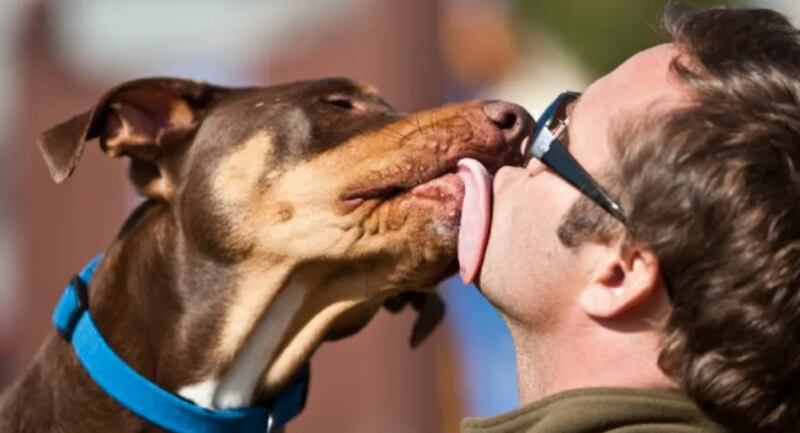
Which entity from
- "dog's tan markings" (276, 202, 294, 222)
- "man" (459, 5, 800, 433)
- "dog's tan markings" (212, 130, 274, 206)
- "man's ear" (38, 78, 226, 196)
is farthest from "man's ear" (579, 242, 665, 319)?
"man's ear" (38, 78, 226, 196)

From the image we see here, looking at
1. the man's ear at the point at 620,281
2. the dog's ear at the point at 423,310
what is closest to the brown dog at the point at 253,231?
the dog's ear at the point at 423,310

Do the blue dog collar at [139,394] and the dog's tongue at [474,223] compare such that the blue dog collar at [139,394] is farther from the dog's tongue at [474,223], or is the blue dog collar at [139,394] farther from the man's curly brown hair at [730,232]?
the man's curly brown hair at [730,232]

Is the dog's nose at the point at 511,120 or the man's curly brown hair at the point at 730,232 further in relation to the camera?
the dog's nose at the point at 511,120

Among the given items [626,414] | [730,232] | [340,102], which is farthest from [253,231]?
[730,232]

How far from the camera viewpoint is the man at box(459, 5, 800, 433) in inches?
130

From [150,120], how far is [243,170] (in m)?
0.44

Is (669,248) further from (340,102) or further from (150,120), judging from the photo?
(150,120)

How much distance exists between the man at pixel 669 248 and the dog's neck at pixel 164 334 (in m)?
1.23

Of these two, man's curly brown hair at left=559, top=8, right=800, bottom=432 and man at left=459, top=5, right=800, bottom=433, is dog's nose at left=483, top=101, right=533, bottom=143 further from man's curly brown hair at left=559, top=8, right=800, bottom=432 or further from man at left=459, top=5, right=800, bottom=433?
man's curly brown hair at left=559, top=8, right=800, bottom=432

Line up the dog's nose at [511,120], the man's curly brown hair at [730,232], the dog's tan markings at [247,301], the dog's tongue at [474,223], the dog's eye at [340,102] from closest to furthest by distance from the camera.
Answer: the man's curly brown hair at [730,232] < the dog's tongue at [474,223] < the dog's nose at [511,120] < the dog's tan markings at [247,301] < the dog's eye at [340,102]

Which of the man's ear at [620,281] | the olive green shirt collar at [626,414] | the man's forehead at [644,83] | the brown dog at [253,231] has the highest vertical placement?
the man's forehead at [644,83]

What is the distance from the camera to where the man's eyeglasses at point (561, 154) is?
3506 millimetres

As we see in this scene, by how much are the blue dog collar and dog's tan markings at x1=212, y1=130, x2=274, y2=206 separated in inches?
22.2

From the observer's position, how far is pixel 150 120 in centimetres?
507
